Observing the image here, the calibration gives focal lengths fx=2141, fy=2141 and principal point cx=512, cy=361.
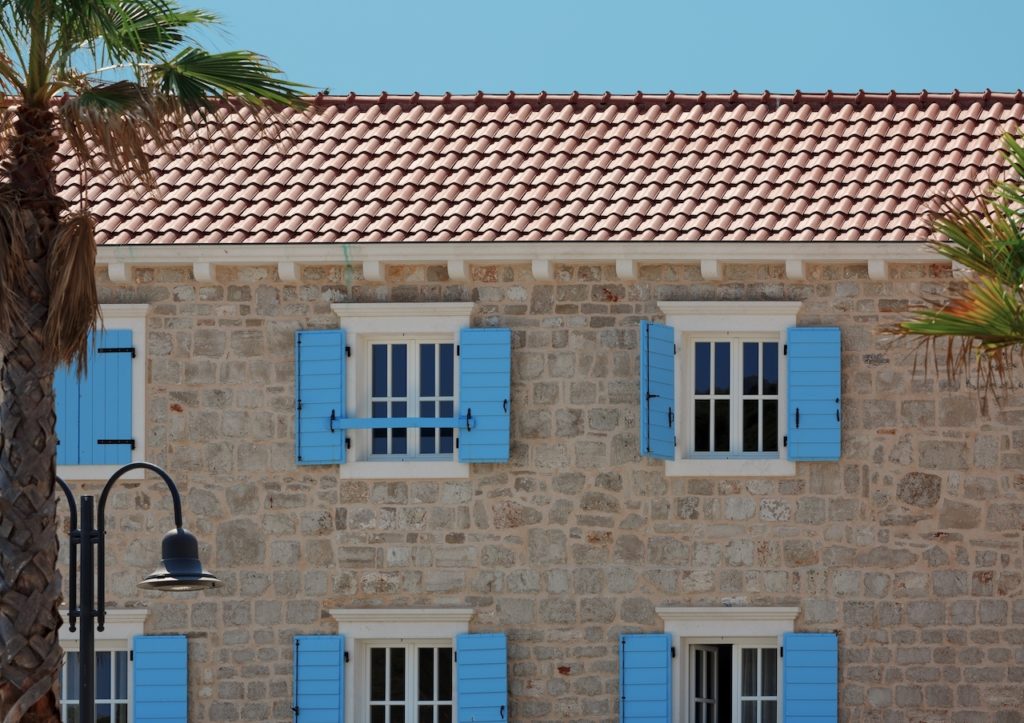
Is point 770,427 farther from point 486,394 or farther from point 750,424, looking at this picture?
point 486,394

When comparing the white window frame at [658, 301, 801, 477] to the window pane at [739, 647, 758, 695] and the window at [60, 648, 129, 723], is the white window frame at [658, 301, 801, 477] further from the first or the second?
the window at [60, 648, 129, 723]

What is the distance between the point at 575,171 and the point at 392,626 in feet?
15.0

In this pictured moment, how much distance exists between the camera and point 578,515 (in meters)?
18.8

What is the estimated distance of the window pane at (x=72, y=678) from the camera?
19156 mm

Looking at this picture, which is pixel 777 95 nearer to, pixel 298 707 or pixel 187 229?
pixel 187 229

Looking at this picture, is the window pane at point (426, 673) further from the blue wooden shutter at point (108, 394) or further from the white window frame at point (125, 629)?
the blue wooden shutter at point (108, 394)

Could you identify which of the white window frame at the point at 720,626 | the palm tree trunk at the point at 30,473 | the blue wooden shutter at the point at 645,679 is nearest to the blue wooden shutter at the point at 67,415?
the palm tree trunk at the point at 30,473

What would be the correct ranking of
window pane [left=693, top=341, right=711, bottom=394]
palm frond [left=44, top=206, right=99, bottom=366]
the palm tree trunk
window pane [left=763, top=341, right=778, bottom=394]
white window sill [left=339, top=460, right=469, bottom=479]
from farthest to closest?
window pane [left=693, top=341, right=711, bottom=394] → window pane [left=763, top=341, right=778, bottom=394] → white window sill [left=339, top=460, right=469, bottom=479] → palm frond [left=44, top=206, right=99, bottom=366] → the palm tree trunk

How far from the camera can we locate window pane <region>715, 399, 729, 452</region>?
19.0 meters

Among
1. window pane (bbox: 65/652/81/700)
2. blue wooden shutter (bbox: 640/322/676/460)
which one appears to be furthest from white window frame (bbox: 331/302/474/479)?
window pane (bbox: 65/652/81/700)

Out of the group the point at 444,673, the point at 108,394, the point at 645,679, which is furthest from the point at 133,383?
the point at 645,679

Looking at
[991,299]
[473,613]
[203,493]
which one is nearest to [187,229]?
[203,493]

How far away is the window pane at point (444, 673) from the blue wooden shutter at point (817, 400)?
3.52 metres

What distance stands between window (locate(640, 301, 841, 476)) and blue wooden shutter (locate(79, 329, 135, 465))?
459 cm
